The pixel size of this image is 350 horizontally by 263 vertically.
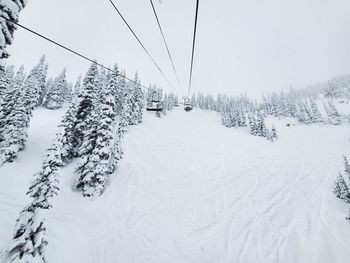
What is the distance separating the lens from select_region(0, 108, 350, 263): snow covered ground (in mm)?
9500

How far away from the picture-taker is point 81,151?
16.9 metres

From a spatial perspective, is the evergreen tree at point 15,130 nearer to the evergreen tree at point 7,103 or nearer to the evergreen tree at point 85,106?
the evergreen tree at point 7,103

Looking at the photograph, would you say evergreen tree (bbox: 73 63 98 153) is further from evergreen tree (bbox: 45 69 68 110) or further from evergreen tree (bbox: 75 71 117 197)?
evergreen tree (bbox: 45 69 68 110)

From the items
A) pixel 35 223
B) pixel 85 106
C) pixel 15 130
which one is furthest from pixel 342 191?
pixel 15 130

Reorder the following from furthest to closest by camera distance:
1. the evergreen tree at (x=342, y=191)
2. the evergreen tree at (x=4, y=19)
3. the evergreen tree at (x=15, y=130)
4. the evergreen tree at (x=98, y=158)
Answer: the evergreen tree at (x=15, y=130) → the evergreen tree at (x=98, y=158) → the evergreen tree at (x=342, y=191) → the evergreen tree at (x=4, y=19)

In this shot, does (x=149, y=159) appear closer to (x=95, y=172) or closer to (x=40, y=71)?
(x=95, y=172)

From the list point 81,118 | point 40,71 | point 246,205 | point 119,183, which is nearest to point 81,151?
point 119,183

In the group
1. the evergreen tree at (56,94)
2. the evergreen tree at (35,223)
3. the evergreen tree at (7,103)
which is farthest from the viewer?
the evergreen tree at (56,94)

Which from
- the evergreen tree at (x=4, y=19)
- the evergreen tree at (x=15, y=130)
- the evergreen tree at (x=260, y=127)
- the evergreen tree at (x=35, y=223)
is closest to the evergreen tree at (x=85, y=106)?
the evergreen tree at (x=15, y=130)

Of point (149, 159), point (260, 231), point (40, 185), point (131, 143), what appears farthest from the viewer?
point (131, 143)

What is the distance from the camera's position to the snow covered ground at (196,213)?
9.50 meters

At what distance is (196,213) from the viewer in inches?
539

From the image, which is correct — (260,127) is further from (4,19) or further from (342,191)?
(4,19)

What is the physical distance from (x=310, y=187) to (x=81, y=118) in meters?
26.9
